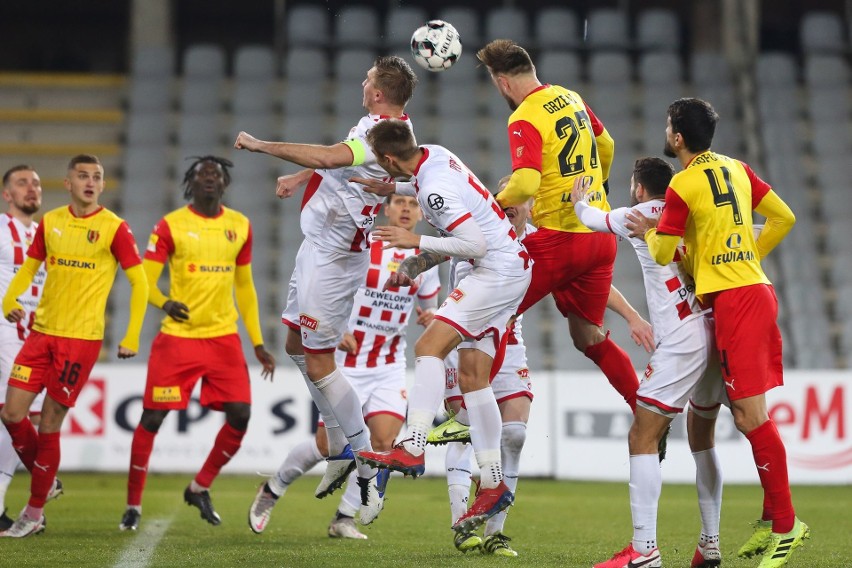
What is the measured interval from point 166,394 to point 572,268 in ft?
10.9

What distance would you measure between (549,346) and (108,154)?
6.96 m

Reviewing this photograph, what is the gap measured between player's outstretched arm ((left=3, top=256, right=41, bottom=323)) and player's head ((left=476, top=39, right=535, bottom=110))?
339cm

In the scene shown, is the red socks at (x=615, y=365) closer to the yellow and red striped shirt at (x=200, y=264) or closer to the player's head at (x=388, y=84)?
the player's head at (x=388, y=84)

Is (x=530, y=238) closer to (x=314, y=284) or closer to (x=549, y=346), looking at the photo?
(x=314, y=284)

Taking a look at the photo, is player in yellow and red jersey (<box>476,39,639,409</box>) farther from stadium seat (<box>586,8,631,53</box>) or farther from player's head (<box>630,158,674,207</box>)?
stadium seat (<box>586,8,631,53</box>)

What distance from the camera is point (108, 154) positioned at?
17.4 m

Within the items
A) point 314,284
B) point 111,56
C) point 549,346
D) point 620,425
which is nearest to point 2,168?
point 111,56

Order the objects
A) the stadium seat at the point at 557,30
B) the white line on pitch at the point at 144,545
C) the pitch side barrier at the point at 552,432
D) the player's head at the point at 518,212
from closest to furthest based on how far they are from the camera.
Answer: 1. the white line on pitch at the point at 144,545
2. the player's head at the point at 518,212
3. the pitch side barrier at the point at 552,432
4. the stadium seat at the point at 557,30

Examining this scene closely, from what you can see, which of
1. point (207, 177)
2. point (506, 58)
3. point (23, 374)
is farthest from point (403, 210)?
point (23, 374)

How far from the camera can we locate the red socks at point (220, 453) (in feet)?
27.8

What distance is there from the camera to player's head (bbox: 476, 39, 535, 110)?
265 inches

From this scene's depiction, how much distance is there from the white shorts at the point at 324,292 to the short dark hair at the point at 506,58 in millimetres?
1368

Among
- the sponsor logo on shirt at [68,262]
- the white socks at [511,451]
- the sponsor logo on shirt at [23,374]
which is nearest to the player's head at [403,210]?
the white socks at [511,451]

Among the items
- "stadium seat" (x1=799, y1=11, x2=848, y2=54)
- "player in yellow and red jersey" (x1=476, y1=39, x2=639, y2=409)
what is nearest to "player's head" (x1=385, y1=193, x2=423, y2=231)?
"player in yellow and red jersey" (x1=476, y1=39, x2=639, y2=409)
